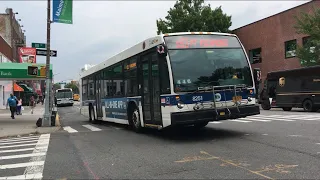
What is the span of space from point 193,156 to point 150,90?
358cm

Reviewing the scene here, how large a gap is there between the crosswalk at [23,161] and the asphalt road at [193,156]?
221mm

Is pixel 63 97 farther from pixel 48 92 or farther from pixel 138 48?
pixel 138 48

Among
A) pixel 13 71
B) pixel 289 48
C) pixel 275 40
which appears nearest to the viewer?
pixel 13 71

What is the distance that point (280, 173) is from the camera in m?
6.21

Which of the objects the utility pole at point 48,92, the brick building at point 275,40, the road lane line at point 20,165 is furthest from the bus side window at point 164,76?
the brick building at point 275,40

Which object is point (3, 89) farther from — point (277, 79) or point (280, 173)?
point (280, 173)

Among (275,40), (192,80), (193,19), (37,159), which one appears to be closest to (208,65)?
(192,80)

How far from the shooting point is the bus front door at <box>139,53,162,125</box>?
10.6 m

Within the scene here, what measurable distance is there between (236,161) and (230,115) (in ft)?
9.54

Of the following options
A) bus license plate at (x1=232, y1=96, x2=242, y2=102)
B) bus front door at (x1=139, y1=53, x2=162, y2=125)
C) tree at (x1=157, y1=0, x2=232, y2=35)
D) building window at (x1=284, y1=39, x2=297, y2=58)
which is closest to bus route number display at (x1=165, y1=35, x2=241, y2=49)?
bus front door at (x1=139, y1=53, x2=162, y2=125)

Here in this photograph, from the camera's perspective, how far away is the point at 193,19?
45812 mm

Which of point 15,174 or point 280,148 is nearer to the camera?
point 15,174

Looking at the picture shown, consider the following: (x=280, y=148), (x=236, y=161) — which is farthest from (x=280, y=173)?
(x=280, y=148)

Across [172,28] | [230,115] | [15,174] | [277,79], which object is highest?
[172,28]
